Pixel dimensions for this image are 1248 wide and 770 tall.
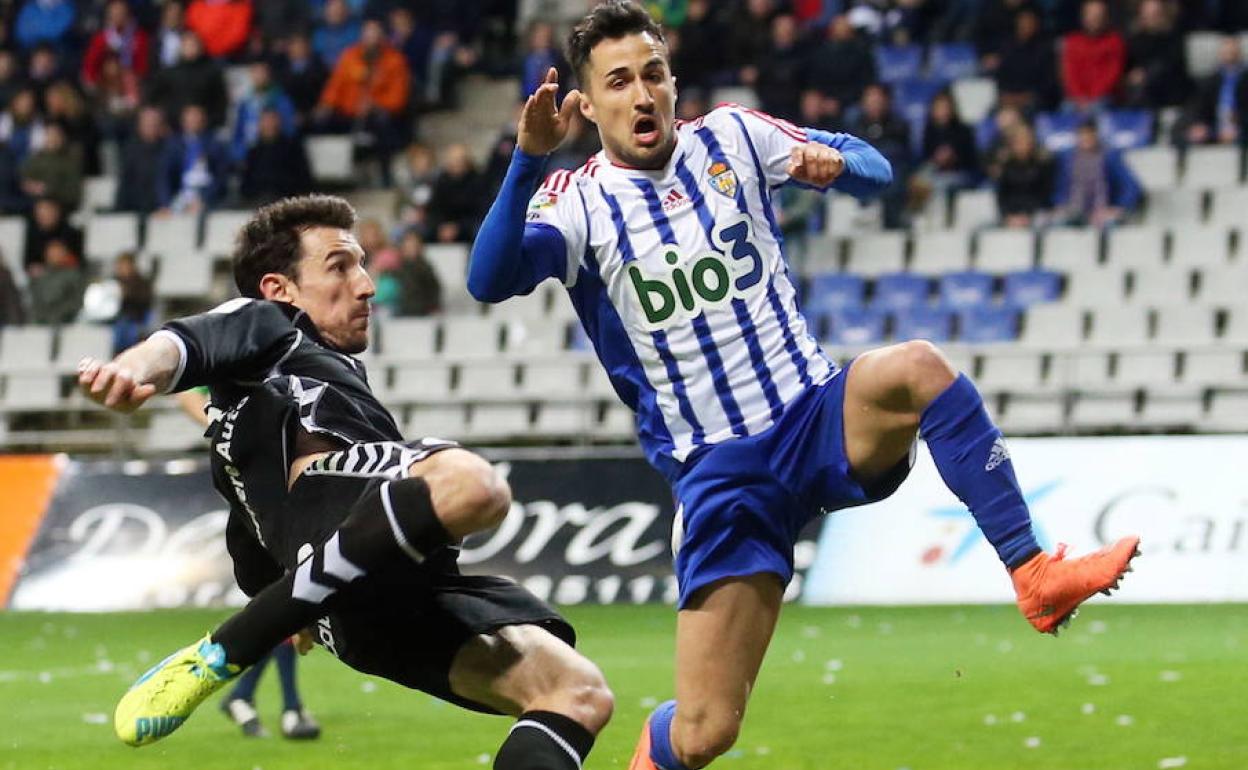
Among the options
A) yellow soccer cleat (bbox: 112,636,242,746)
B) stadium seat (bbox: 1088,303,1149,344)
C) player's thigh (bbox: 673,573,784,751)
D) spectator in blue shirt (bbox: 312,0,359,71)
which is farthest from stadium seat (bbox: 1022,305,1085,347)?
yellow soccer cleat (bbox: 112,636,242,746)

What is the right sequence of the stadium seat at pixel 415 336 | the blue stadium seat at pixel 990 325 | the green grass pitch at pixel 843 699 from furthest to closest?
the stadium seat at pixel 415 336 < the blue stadium seat at pixel 990 325 < the green grass pitch at pixel 843 699

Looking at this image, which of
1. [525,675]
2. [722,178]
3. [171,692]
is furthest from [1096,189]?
[171,692]

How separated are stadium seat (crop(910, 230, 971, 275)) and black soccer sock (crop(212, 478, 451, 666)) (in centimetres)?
1215

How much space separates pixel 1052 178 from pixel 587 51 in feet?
36.6

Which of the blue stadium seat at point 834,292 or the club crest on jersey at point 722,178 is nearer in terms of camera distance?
the club crest on jersey at point 722,178

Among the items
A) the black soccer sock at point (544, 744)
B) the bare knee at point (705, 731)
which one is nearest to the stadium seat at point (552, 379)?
the bare knee at point (705, 731)

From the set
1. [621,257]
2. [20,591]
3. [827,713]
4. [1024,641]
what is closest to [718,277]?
[621,257]

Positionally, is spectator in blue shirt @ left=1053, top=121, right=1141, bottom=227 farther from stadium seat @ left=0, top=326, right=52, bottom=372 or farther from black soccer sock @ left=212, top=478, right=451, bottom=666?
black soccer sock @ left=212, top=478, right=451, bottom=666

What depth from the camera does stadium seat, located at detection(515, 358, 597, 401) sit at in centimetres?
1592

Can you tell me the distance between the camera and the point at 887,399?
5387mm

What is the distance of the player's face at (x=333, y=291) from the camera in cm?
560

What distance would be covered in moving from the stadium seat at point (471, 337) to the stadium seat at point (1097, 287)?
475cm

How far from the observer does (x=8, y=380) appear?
17.9 m

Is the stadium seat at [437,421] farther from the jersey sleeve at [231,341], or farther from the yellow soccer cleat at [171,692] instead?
the yellow soccer cleat at [171,692]
